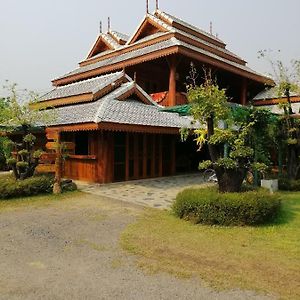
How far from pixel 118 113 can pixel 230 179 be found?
22.6ft

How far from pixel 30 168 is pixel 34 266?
Result: 24.6 feet

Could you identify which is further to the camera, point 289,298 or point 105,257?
point 105,257

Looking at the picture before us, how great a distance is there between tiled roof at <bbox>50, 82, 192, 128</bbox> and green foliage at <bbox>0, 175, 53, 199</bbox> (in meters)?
2.92

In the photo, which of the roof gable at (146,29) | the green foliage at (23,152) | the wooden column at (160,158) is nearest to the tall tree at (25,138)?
the green foliage at (23,152)

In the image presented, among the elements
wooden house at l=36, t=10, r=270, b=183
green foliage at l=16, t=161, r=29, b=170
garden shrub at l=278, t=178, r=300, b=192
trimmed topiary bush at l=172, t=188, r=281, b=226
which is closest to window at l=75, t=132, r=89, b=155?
wooden house at l=36, t=10, r=270, b=183

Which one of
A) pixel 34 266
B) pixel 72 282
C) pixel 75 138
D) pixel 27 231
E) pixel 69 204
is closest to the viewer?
pixel 72 282

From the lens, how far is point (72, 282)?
4.56 metres

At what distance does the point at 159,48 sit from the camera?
64.9 ft

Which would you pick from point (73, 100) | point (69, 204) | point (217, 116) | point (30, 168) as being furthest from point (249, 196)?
point (73, 100)

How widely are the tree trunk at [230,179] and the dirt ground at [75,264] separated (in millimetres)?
2430

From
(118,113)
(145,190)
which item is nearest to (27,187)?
(145,190)

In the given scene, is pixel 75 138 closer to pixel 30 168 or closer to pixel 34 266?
pixel 30 168

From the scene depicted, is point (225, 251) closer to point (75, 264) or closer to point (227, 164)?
point (75, 264)

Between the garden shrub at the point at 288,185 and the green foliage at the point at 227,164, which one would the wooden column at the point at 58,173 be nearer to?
the green foliage at the point at 227,164
